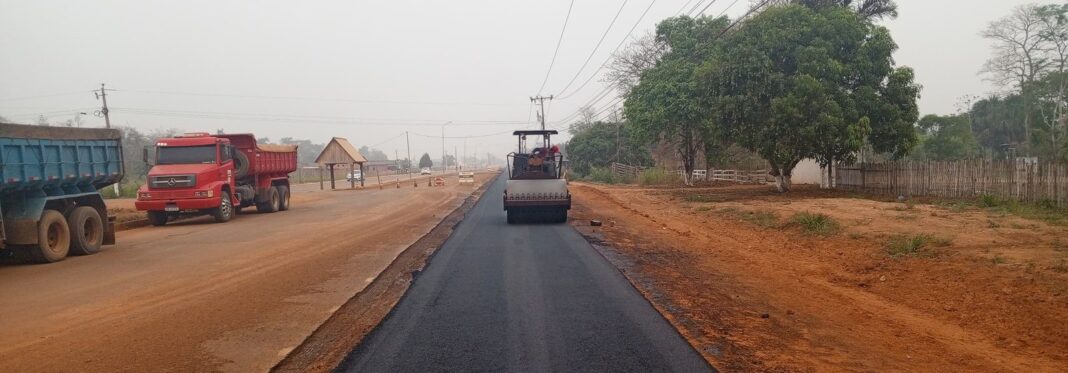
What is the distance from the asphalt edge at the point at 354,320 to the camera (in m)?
5.33

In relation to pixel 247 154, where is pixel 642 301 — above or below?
below

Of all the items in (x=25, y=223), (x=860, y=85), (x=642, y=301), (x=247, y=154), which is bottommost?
(x=642, y=301)

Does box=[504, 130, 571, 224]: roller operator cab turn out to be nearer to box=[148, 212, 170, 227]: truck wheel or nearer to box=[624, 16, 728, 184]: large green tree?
box=[148, 212, 170, 227]: truck wheel

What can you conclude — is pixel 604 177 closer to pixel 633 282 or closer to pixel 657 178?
pixel 657 178

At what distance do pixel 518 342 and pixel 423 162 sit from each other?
142 meters

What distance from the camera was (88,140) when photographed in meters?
13.4

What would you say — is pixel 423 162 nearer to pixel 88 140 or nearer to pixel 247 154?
pixel 247 154

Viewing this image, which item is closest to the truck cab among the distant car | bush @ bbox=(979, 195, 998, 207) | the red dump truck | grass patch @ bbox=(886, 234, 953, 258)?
the red dump truck

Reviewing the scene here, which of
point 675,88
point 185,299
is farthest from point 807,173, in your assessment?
point 185,299

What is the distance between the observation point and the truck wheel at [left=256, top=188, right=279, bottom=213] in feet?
76.5

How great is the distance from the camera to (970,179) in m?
19.7

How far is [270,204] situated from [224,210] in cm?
399

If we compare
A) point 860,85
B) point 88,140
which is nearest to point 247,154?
point 88,140

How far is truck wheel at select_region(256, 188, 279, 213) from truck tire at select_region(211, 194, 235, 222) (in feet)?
9.69
